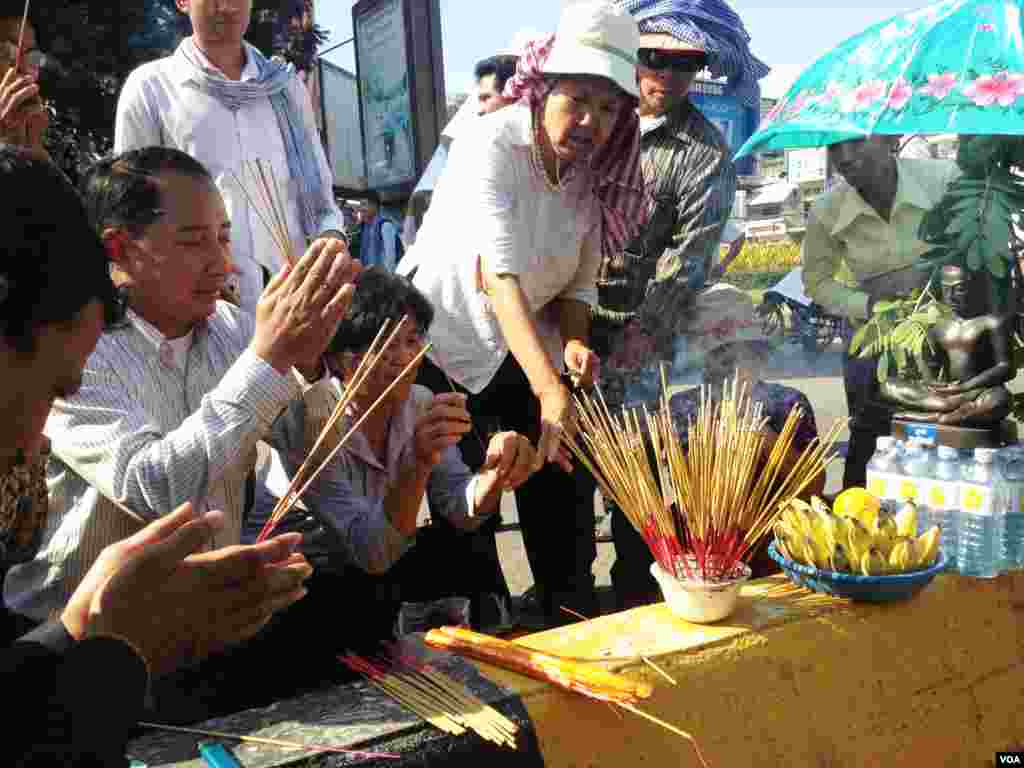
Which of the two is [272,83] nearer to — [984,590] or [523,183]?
[523,183]

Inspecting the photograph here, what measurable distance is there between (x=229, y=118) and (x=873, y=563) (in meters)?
2.10

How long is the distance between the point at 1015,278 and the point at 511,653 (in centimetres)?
221

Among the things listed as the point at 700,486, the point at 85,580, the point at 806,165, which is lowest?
the point at 700,486

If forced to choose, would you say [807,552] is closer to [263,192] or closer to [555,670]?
[555,670]

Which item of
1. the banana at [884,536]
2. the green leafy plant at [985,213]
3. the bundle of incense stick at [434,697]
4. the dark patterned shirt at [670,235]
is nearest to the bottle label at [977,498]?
the banana at [884,536]

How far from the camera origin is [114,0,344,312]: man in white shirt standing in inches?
106

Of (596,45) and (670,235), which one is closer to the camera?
(596,45)

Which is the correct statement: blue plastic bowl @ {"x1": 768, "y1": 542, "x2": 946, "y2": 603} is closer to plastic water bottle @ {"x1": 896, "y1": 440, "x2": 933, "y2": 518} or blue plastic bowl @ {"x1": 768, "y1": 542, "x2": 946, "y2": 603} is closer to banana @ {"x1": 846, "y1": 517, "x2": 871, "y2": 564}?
banana @ {"x1": 846, "y1": 517, "x2": 871, "y2": 564}

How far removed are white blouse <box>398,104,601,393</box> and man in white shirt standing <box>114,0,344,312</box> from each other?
34 cm

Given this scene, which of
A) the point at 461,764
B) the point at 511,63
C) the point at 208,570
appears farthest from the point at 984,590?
the point at 511,63

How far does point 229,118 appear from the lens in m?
2.77

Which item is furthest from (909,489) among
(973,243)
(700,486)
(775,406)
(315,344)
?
(315,344)

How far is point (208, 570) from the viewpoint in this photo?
1.22 m

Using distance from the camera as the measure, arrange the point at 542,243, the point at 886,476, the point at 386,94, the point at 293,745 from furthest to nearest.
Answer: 1. the point at 386,94
2. the point at 542,243
3. the point at 886,476
4. the point at 293,745
